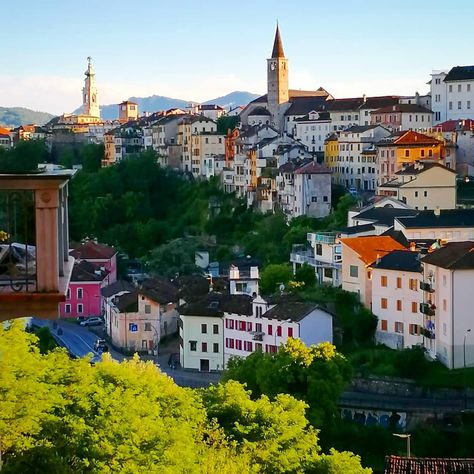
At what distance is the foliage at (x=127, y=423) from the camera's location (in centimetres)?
1317

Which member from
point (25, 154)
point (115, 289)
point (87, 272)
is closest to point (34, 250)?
point (115, 289)

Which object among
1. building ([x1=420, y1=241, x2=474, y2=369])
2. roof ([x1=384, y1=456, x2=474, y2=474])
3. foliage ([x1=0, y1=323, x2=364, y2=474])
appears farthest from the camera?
building ([x1=420, y1=241, x2=474, y2=369])

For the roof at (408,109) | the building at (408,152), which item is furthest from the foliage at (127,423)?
the roof at (408,109)

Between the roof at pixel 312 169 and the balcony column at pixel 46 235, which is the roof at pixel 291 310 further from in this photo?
the balcony column at pixel 46 235

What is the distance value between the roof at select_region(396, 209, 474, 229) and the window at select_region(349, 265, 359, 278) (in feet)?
9.95

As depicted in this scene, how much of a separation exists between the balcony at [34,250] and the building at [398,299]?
26606 millimetres

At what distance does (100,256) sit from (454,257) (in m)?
24.3

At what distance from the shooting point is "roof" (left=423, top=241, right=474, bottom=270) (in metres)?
29.5

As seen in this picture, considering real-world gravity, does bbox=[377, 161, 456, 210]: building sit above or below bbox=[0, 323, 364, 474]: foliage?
above

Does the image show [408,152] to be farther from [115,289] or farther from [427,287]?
[427,287]

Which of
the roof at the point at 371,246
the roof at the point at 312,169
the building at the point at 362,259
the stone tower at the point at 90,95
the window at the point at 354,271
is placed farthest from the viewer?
the stone tower at the point at 90,95

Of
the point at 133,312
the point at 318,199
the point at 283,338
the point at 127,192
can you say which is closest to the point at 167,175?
the point at 127,192

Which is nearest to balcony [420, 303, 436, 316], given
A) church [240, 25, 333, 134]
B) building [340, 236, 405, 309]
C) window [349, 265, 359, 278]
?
building [340, 236, 405, 309]

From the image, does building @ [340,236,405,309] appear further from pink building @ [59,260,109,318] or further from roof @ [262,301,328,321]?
pink building @ [59,260,109,318]
